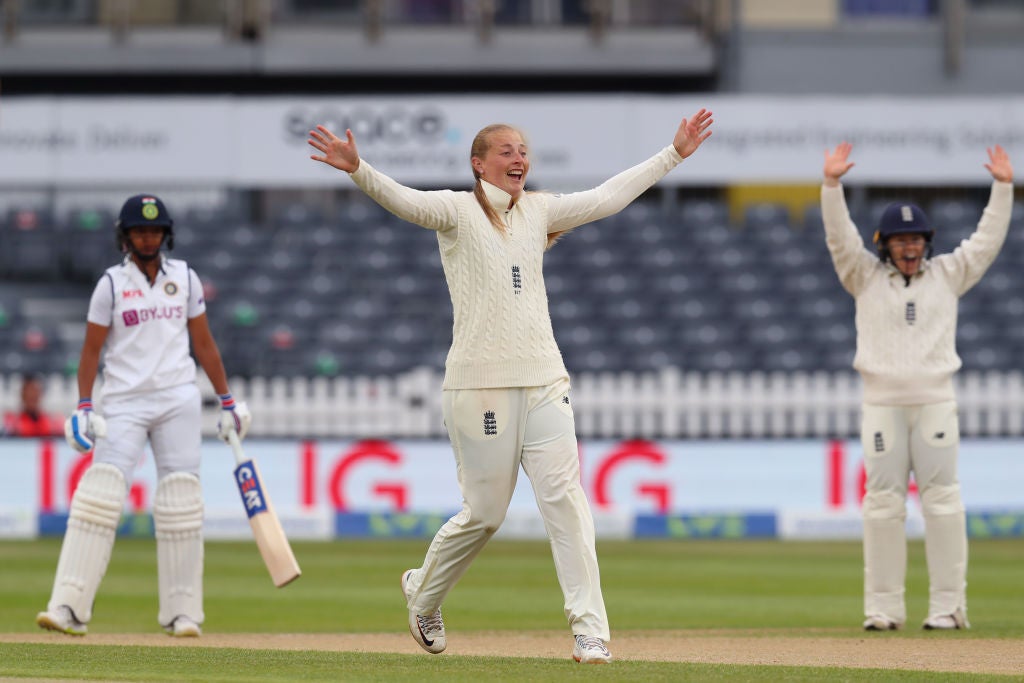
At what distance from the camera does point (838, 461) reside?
1664 centimetres

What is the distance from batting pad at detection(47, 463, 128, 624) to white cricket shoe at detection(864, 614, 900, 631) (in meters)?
3.78

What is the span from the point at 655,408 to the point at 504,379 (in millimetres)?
12587

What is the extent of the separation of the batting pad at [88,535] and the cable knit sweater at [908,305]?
374 centimetres

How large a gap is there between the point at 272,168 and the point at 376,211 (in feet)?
5.41

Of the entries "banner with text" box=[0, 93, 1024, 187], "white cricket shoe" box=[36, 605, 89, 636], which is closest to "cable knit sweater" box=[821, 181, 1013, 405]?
"white cricket shoe" box=[36, 605, 89, 636]

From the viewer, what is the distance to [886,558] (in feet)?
30.2

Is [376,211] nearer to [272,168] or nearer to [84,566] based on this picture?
[272,168]

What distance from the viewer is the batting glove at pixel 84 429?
8648mm

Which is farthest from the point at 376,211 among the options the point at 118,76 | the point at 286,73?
the point at 118,76

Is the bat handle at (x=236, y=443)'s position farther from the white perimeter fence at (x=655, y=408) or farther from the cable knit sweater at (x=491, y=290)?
the white perimeter fence at (x=655, y=408)

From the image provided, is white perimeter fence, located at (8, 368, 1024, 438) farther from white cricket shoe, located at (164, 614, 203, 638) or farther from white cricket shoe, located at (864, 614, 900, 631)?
white cricket shoe, located at (164, 614, 203, 638)

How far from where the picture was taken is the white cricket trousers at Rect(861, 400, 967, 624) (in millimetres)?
9188

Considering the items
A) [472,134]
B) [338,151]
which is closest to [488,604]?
[338,151]

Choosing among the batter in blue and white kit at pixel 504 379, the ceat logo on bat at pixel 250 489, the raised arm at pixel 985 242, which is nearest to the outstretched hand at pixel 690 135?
the batter in blue and white kit at pixel 504 379
